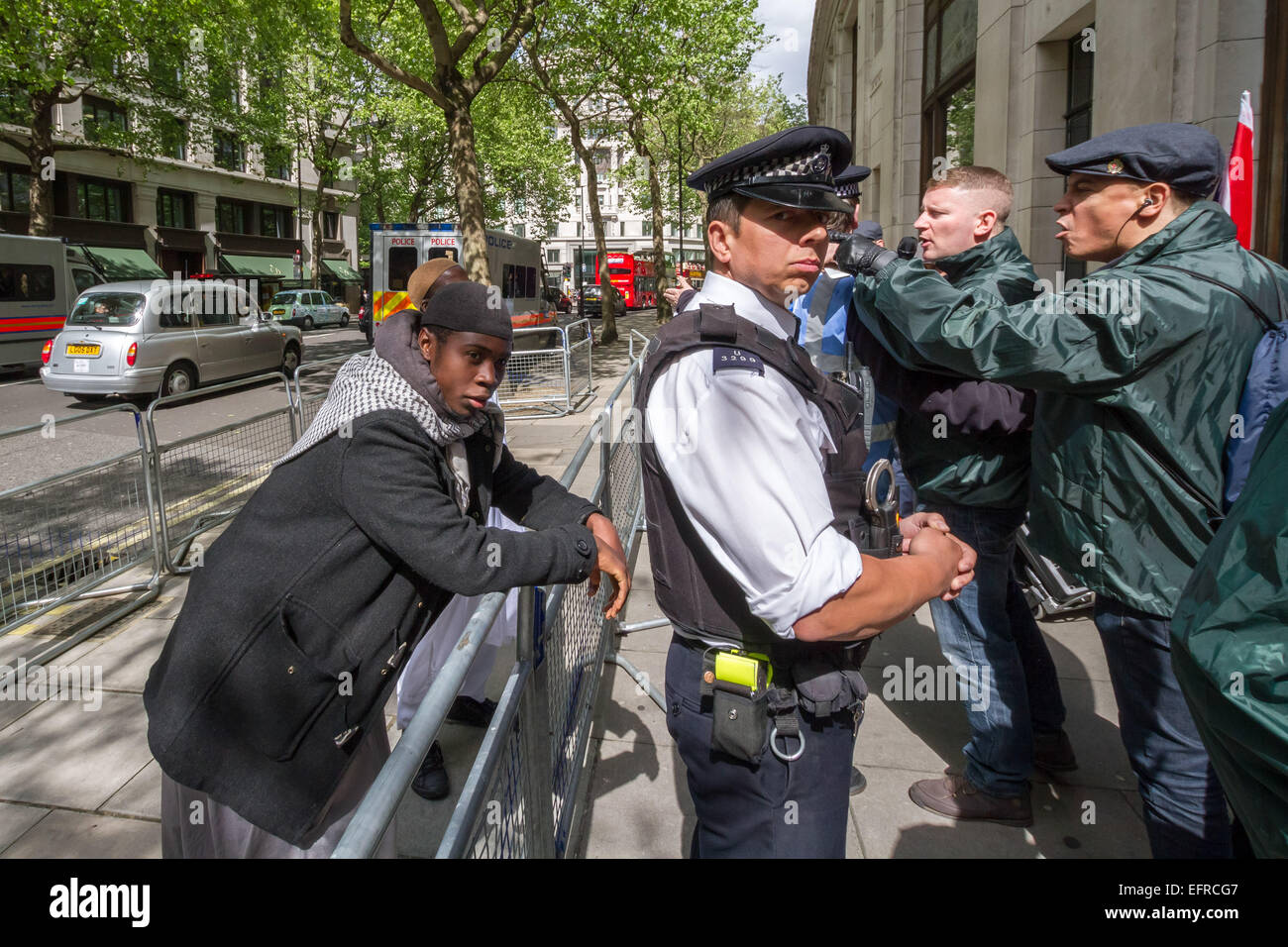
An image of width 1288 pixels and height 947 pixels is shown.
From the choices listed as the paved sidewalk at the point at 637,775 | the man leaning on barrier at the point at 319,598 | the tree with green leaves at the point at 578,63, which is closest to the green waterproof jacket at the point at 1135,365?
the man leaning on barrier at the point at 319,598

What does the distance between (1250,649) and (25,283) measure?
2331 cm

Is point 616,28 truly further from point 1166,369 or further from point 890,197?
point 1166,369

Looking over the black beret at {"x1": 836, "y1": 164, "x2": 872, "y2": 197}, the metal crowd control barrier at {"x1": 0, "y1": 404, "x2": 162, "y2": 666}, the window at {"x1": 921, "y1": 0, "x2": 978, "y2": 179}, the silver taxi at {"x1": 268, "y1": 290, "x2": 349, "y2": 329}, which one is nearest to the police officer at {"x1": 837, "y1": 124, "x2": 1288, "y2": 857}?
the black beret at {"x1": 836, "y1": 164, "x2": 872, "y2": 197}

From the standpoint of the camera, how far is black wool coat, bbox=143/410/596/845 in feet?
6.21

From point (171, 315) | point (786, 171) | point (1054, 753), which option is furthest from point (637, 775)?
point (171, 315)

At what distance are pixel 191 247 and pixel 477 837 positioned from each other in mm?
44333

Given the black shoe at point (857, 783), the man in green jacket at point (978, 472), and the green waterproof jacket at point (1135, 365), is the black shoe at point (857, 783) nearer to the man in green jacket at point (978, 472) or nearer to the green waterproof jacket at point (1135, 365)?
the man in green jacket at point (978, 472)

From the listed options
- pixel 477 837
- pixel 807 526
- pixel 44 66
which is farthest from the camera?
pixel 44 66

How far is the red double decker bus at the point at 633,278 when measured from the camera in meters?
46.8

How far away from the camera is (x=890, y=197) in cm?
1427

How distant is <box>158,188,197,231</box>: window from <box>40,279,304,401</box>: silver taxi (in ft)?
89.2

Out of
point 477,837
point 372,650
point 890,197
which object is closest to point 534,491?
point 372,650

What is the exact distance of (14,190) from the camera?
3103 cm

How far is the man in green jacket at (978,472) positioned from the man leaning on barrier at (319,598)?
138 centimetres
